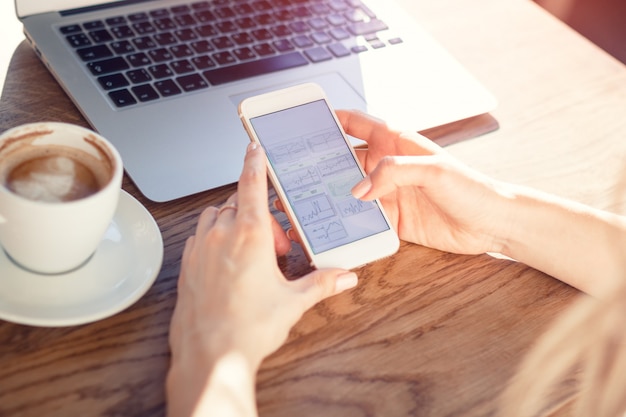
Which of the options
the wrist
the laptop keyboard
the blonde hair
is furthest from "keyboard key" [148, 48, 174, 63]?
the blonde hair

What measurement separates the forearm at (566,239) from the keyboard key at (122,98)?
1.46 feet

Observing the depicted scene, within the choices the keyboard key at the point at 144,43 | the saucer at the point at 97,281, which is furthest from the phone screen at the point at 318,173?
the keyboard key at the point at 144,43

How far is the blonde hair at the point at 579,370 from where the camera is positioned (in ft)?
1.92

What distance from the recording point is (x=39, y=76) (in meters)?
0.84

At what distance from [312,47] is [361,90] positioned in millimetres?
100

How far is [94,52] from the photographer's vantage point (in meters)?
0.83

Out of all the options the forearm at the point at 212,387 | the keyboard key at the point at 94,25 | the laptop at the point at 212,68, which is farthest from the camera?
the keyboard key at the point at 94,25

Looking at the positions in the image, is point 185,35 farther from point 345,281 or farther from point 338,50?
point 345,281

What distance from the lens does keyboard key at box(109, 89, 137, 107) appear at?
2.60 ft

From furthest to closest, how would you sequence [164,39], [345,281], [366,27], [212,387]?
[366,27] → [164,39] → [345,281] → [212,387]

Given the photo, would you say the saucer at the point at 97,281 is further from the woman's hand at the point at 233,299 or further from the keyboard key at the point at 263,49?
the keyboard key at the point at 263,49

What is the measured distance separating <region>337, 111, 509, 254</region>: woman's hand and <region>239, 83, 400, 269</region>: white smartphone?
3 centimetres

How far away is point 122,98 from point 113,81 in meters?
0.03

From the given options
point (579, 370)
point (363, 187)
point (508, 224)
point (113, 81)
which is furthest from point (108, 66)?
point (579, 370)
